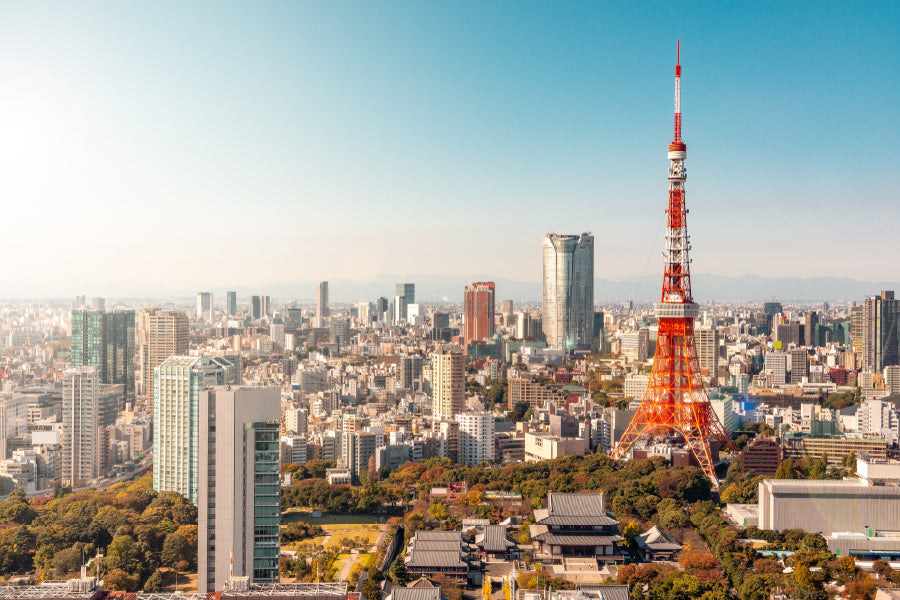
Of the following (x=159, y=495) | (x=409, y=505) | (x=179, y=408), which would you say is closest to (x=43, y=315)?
(x=179, y=408)

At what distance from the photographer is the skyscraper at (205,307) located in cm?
2725

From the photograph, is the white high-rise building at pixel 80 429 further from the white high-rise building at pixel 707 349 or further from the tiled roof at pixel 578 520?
the white high-rise building at pixel 707 349

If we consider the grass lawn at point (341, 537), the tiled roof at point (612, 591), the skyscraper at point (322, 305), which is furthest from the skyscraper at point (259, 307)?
the tiled roof at point (612, 591)

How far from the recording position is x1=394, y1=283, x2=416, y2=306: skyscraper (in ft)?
127

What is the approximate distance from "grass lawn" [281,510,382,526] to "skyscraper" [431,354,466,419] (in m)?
7.20

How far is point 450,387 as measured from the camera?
18.5 m

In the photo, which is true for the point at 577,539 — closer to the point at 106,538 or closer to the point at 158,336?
the point at 106,538

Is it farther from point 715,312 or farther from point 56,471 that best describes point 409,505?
point 715,312

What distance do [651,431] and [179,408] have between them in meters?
6.39

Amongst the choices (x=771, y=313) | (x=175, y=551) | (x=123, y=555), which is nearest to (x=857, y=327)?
(x=771, y=313)

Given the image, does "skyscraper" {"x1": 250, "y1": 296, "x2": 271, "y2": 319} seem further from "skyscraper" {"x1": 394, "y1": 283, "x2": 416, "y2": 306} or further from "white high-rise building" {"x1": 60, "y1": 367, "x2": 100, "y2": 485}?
"white high-rise building" {"x1": 60, "y1": 367, "x2": 100, "y2": 485}

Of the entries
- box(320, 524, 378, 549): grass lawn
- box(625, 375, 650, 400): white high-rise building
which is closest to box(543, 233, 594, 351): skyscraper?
box(625, 375, 650, 400): white high-rise building

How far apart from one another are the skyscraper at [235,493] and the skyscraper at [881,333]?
1971 centimetres

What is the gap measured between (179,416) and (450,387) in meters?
7.63
